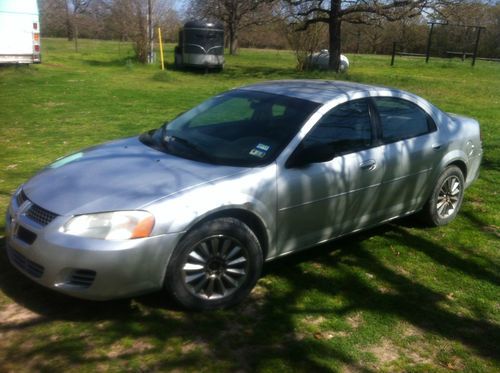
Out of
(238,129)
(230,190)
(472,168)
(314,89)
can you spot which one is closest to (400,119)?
(314,89)

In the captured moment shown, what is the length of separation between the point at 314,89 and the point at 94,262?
245cm

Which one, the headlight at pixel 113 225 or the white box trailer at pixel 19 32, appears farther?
the white box trailer at pixel 19 32

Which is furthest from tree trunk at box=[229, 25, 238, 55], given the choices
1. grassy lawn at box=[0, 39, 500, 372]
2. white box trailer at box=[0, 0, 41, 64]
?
grassy lawn at box=[0, 39, 500, 372]

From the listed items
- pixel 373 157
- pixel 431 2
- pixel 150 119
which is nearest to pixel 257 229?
pixel 373 157

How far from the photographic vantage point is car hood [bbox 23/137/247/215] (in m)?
3.43

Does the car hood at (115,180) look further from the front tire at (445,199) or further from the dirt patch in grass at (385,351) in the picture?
the front tire at (445,199)

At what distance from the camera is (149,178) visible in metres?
3.67

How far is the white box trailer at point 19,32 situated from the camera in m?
16.9

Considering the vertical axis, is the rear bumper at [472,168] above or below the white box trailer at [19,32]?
below

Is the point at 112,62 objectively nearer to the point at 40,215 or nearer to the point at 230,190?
the point at 40,215

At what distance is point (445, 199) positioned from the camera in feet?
17.9

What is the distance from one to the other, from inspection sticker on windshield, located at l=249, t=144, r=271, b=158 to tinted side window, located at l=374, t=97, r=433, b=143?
3.94 feet

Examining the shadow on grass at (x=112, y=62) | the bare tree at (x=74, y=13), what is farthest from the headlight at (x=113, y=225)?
the bare tree at (x=74, y=13)

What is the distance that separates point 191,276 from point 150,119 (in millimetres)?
7685
